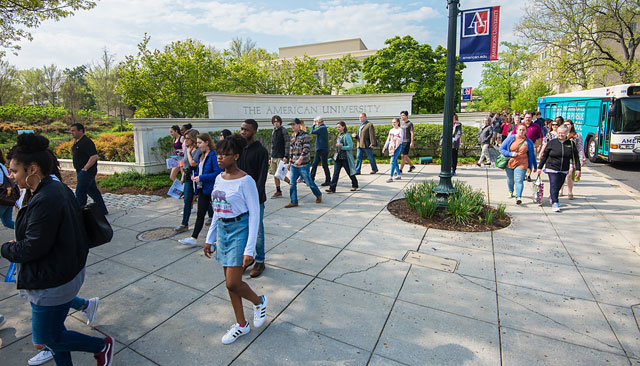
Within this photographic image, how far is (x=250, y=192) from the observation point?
2.85 m

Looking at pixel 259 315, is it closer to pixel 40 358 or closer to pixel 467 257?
pixel 40 358

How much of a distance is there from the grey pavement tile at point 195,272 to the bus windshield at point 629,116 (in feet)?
46.7

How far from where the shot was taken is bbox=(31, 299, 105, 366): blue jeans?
7.36ft

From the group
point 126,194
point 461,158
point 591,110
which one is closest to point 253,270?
point 126,194

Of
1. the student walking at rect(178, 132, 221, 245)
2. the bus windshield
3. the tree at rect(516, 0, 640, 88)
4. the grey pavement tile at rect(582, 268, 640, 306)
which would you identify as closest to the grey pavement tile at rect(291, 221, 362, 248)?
the student walking at rect(178, 132, 221, 245)

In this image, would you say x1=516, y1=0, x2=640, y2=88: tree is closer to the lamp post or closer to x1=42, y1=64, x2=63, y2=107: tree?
the lamp post

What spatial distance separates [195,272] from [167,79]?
60.6 ft

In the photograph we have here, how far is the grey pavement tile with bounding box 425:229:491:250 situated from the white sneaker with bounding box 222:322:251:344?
3.25 m

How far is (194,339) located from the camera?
3012mm

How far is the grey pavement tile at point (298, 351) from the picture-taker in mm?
2736

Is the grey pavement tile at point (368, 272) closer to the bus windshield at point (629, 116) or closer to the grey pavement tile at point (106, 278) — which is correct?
the grey pavement tile at point (106, 278)

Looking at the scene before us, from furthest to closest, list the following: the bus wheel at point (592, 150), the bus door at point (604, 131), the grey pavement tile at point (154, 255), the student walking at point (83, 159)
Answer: the bus wheel at point (592, 150), the bus door at point (604, 131), the student walking at point (83, 159), the grey pavement tile at point (154, 255)

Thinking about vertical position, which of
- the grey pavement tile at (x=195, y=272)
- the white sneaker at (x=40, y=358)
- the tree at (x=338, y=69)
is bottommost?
the white sneaker at (x=40, y=358)

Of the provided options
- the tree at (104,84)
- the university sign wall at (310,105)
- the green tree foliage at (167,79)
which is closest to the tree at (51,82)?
the tree at (104,84)
